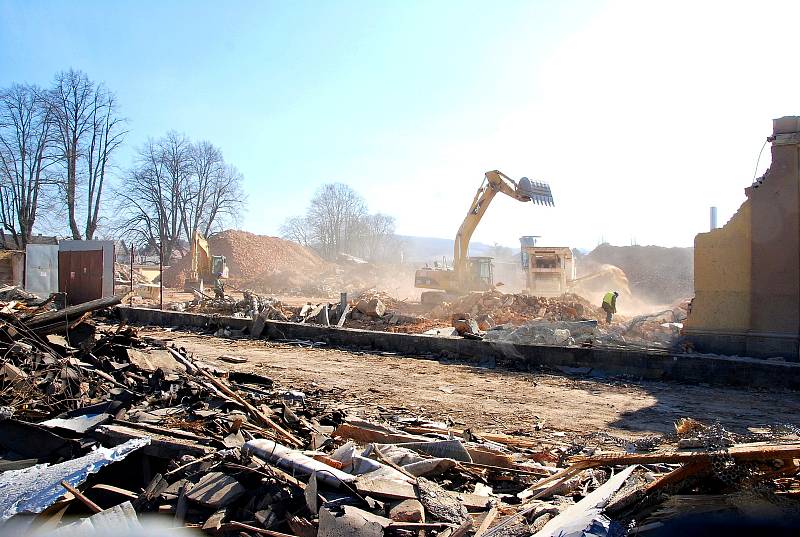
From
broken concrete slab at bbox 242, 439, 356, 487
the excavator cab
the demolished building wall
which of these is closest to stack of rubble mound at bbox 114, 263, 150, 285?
the excavator cab

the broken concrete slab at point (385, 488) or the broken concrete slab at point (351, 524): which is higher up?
the broken concrete slab at point (385, 488)

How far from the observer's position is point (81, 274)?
887 inches

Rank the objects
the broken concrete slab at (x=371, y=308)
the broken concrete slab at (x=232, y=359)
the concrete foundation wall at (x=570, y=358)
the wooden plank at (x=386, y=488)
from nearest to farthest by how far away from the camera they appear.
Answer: the wooden plank at (x=386, y=488), the concrete foundation wall at (x=570, y=358), the broken concrete slab at (x=232, y=359), the broken concrete slab at (x=371, y=308)

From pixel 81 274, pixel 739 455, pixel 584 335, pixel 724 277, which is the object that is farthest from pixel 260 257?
pixel 739 455

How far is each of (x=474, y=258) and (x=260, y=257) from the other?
3512 centimetres

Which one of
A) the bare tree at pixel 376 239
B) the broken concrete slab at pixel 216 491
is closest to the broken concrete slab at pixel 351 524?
the broken concrete slab at pixel 216 491

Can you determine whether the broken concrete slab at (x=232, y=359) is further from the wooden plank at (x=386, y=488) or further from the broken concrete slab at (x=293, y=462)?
→ the wooden plank at (x=386, y=488)

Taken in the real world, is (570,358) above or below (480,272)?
below

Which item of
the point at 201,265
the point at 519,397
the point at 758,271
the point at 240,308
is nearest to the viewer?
the point at 519,397

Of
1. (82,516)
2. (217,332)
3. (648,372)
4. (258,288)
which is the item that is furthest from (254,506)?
(258,288)

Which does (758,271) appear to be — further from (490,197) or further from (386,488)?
(490,197)

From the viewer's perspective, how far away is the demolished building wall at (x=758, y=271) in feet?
32.7

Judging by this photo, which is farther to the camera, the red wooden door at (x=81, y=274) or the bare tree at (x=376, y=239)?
the bare tree at (x=376, y=239)

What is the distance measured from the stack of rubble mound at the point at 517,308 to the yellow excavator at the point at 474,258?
3.00 m
